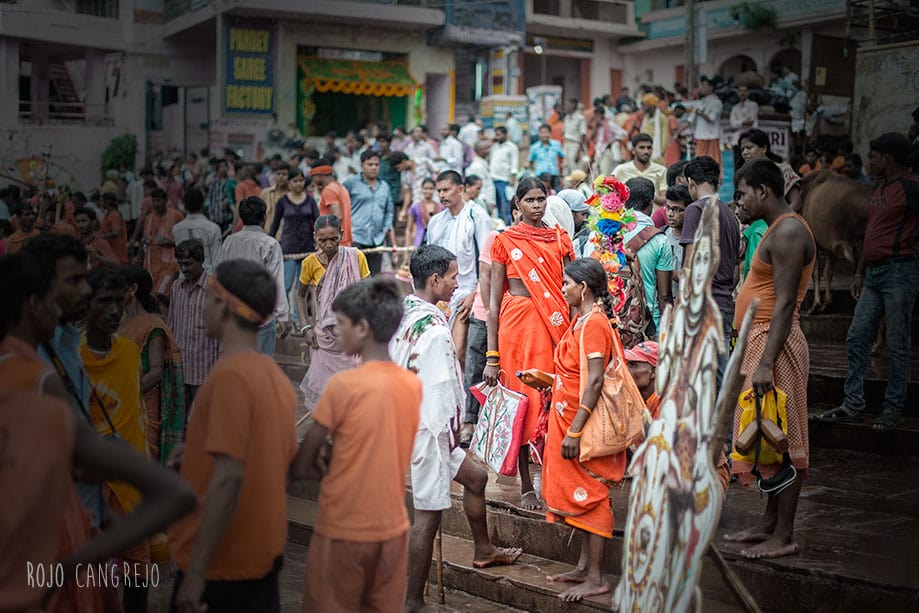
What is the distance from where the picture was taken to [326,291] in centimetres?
732

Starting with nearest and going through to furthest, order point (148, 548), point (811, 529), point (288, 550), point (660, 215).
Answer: point (148, 548), point (811, 529), point (288, 550), point (660, 215)

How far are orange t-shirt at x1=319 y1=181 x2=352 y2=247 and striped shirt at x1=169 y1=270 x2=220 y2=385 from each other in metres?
3.14

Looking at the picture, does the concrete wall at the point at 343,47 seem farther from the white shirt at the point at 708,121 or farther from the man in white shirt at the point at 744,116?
the man in white shirt at the point at 744,116

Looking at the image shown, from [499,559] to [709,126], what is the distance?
365 inches

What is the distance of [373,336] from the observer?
359 centimetres

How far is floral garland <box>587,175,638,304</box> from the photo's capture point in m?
6.04

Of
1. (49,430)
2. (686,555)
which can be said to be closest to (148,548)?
(49,430)

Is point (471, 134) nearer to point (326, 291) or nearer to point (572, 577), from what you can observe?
point (326, 291)

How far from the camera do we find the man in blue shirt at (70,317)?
354 centimetres

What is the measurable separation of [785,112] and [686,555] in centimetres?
1225

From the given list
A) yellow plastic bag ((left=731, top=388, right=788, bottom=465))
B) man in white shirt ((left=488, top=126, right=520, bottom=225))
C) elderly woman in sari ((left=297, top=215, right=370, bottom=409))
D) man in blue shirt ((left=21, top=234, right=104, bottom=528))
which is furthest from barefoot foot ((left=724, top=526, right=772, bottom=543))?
man in white shirt ((left=488, top=126, right=520, bottom=225))

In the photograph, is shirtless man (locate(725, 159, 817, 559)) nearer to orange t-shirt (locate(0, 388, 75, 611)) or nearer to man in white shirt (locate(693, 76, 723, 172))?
orange t-shirt (locate(0, 388, 75, 611))

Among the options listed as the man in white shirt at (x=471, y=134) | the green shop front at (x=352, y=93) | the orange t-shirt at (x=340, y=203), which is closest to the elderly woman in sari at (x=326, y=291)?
the orange t-shirt at (x=340, y=203)

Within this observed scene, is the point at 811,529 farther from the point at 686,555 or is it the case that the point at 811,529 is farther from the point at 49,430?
the point at 49,430
